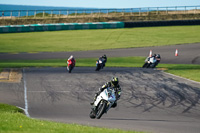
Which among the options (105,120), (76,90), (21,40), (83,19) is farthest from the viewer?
(83,19)

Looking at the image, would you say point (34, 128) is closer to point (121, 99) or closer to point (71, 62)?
point (121, 99)

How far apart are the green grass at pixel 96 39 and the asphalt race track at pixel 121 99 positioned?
2223cm

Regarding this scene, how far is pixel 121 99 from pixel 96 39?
39571mm

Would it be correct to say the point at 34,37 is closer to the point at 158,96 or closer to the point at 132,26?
the point at 132,26

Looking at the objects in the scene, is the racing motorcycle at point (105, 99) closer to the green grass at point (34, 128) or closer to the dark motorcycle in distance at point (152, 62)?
the green grass at point (34, 128)

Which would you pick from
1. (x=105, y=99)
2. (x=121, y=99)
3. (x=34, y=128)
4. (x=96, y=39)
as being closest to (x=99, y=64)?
(x=121, y=99)

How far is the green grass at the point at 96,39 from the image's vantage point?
2126 inches

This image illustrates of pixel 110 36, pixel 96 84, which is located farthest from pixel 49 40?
pixel 96 84

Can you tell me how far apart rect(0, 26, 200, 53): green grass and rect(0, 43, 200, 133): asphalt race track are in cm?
2223

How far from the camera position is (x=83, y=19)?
244 ft

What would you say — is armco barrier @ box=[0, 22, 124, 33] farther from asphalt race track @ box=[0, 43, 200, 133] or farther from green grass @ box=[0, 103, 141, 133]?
green grass @ box=[0, 103, 141, 133]

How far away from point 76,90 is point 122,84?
340 centimetres

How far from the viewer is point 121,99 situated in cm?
2103

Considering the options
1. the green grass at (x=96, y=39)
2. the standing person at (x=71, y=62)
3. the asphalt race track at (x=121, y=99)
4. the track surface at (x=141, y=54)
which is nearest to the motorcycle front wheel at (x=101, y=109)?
the asphalt race track at (x=121, y=99)
